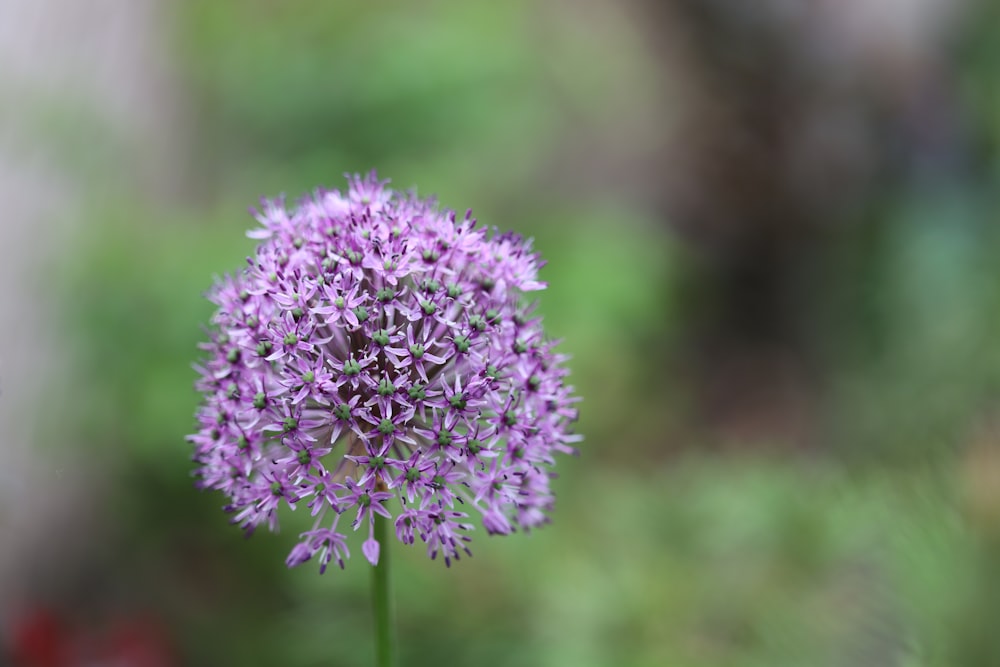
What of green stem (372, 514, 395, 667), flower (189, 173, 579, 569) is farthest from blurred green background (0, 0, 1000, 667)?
green stem (372, 514, 395, 667)

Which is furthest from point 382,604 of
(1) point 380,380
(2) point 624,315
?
(2) point 624,315

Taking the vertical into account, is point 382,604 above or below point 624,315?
below

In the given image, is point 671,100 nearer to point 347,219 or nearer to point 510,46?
point 510,46

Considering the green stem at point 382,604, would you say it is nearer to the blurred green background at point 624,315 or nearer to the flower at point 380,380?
the flower at point 380,380

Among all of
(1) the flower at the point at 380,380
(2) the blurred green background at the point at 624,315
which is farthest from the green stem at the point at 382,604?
(2) the blurred green background at the point at 624,315

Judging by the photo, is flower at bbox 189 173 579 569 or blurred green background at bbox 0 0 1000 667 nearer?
flower at bbox 189 173 579 569

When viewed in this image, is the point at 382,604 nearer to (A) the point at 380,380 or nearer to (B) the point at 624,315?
(A) the point at 380,380

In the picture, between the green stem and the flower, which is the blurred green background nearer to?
the flower
